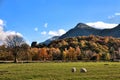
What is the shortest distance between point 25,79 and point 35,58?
156 m

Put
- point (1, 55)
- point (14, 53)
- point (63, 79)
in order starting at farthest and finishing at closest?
point (1, 55) < point (14, 53) < point (63, 79)

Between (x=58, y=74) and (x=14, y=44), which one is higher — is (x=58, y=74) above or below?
below

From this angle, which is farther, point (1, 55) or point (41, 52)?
point (41, 52)

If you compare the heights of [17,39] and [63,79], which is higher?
[17,39]

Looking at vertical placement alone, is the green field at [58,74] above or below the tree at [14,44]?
below

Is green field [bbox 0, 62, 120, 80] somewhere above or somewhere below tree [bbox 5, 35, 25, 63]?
below

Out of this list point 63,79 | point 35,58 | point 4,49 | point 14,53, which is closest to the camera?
point 63,79

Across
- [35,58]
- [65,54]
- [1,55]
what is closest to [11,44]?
[1,55]

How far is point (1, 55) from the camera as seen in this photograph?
17788 cm

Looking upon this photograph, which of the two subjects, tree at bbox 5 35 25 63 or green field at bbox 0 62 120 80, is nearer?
green field at bbox 0 62 120 80

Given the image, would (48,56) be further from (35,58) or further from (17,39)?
(17,39)

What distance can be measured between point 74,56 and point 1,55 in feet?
159

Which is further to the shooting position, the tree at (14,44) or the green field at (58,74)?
the tree at (14,44)

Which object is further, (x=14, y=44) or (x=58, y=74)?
(x=14, y=44)
